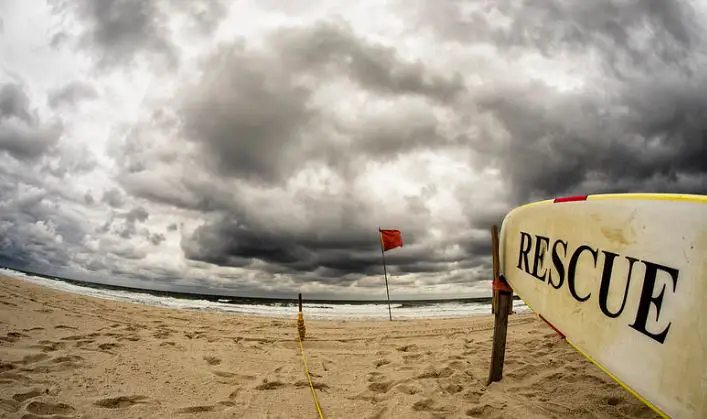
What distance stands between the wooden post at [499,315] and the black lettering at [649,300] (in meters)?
1.90

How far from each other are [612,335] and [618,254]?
0.54 meters

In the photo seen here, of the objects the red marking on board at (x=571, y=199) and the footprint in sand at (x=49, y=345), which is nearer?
the red marking on board at (x=571, y=199)

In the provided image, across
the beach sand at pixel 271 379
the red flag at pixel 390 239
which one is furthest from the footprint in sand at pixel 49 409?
the red flag at pixel 390 239

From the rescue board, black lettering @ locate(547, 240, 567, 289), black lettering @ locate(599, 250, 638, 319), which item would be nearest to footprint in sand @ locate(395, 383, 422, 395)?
the rescue board

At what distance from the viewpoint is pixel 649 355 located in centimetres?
178

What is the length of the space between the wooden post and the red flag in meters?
6.83

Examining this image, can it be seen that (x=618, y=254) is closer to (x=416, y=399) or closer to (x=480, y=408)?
(x=480, y=408)

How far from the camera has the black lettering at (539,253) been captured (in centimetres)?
293

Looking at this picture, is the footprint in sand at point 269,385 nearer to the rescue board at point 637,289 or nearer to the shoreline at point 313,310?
the rescue board at point 637,289

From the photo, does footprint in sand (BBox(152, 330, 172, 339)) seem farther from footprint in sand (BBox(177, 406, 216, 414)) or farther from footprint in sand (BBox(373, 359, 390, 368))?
footprint in sand (BBox(373, 359, 390, 368))

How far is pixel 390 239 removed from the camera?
10.9 m

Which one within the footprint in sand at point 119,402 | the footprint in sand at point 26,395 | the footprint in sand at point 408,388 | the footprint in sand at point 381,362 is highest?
the footprint in sand at point 26,395

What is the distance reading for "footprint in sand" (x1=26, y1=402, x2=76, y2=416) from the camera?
2.69m

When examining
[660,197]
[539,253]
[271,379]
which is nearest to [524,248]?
[539,253]
